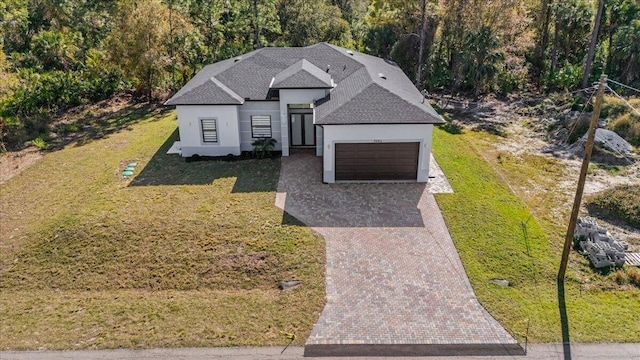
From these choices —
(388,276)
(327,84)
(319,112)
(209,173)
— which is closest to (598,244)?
(388,276)

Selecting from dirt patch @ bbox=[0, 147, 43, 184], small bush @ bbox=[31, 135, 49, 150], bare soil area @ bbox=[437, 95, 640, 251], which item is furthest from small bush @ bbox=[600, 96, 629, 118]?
small bush @ bbox=[31, 135, 49, 150]

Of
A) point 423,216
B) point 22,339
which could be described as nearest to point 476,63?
point 423,216

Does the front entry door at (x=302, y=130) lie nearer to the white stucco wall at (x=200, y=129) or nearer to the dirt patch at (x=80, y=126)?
the white stucco wall at (x=200, y=129)

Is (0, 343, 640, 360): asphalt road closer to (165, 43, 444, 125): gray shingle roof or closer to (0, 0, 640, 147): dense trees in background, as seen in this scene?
(165, 43, 444, 125): gray shingle roof

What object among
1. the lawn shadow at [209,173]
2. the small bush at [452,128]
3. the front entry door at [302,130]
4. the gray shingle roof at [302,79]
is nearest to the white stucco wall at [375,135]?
the lawn shadow at [209,173]

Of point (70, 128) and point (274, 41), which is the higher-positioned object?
point (274, 41)

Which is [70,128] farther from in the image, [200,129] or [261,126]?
[261,126]
